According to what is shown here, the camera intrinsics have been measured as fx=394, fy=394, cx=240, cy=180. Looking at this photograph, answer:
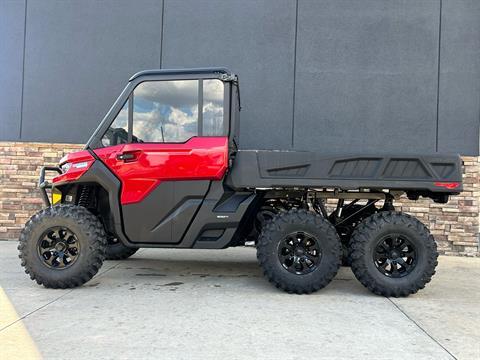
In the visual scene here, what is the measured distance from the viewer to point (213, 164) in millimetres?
4555

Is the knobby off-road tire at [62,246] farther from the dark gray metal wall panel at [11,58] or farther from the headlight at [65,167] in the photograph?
the dark gray metal wall panel at [11,58]

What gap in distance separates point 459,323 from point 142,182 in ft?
11.7

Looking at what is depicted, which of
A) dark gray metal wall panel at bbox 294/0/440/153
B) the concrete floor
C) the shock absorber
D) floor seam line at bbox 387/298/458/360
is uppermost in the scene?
dark gray metal wall panel at bbox 294/0/440/153

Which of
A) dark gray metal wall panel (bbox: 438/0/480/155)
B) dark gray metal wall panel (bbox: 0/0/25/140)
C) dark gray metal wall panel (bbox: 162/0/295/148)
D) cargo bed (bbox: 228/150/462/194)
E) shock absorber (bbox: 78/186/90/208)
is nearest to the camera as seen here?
cargo bed (bbox: 228/150/462/194)

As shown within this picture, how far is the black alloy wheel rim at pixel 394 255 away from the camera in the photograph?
4477 mm

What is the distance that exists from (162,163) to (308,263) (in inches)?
80.4

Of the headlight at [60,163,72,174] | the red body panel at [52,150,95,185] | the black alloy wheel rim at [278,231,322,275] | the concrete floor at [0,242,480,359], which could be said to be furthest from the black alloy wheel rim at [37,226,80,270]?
the black alloy wheel rim at [278,231,322,275]

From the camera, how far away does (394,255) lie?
4.48 metres

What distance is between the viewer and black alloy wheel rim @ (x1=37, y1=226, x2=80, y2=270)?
4552 mm

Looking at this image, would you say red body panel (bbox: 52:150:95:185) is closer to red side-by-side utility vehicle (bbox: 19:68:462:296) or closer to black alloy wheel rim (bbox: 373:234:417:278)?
red side-by-side utility vehicle (bbox: 19:68:462:296)

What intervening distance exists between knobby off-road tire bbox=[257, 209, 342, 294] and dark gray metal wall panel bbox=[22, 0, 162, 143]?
484cm

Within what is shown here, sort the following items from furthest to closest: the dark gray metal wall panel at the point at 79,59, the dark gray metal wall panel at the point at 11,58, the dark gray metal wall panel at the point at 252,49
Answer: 1. the dark gray metal wall panel at the point at 11,58
2. the dark gray metal wall panel at the point at 79,59
3. the dark gray metal wall panel at the point at 252,49

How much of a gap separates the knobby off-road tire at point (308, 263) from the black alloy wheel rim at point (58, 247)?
7.18ft

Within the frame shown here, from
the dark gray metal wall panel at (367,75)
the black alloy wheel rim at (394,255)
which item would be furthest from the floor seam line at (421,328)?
the dark gray metal wall panel at (367,75)
